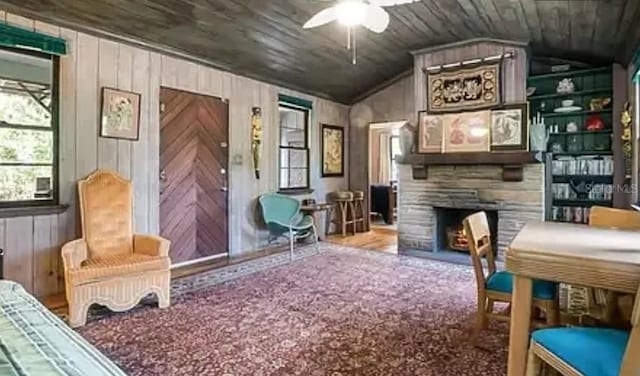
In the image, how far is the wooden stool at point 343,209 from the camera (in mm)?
7324

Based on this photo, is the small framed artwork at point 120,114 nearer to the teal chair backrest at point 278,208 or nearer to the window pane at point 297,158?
the teal chair backrest at point 278,208

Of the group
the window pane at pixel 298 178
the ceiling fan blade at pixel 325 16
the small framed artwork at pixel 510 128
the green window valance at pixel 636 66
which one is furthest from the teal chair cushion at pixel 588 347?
the window pane at pixel 298 178

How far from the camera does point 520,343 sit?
201cm

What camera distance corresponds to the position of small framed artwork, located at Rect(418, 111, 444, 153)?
5.59 meters

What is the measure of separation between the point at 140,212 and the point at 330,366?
2.95 metres

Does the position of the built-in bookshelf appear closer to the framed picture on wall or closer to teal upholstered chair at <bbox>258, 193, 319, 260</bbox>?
the framed picture on wall

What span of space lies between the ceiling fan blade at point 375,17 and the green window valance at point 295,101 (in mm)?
Result: 3040

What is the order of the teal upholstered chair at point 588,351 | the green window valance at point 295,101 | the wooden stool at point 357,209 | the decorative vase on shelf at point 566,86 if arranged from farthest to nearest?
the wooden stool at point 357,209 → the green window valance at point 295,101 → the decorative vase on shelf at point 566,86 → the teal upholstered chair at point 588,351

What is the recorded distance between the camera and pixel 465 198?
5398 mm

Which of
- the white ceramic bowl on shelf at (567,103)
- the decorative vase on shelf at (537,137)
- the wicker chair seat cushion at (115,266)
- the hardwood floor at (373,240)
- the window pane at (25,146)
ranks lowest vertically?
the hardwood floor at (373,240)

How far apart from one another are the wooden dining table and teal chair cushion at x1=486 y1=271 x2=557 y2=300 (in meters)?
0.32

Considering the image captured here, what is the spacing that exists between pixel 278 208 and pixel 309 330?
3003 millimetres

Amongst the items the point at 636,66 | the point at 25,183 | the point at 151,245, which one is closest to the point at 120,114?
the point at 25,183

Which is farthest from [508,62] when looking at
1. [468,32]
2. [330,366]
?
[330,366]
